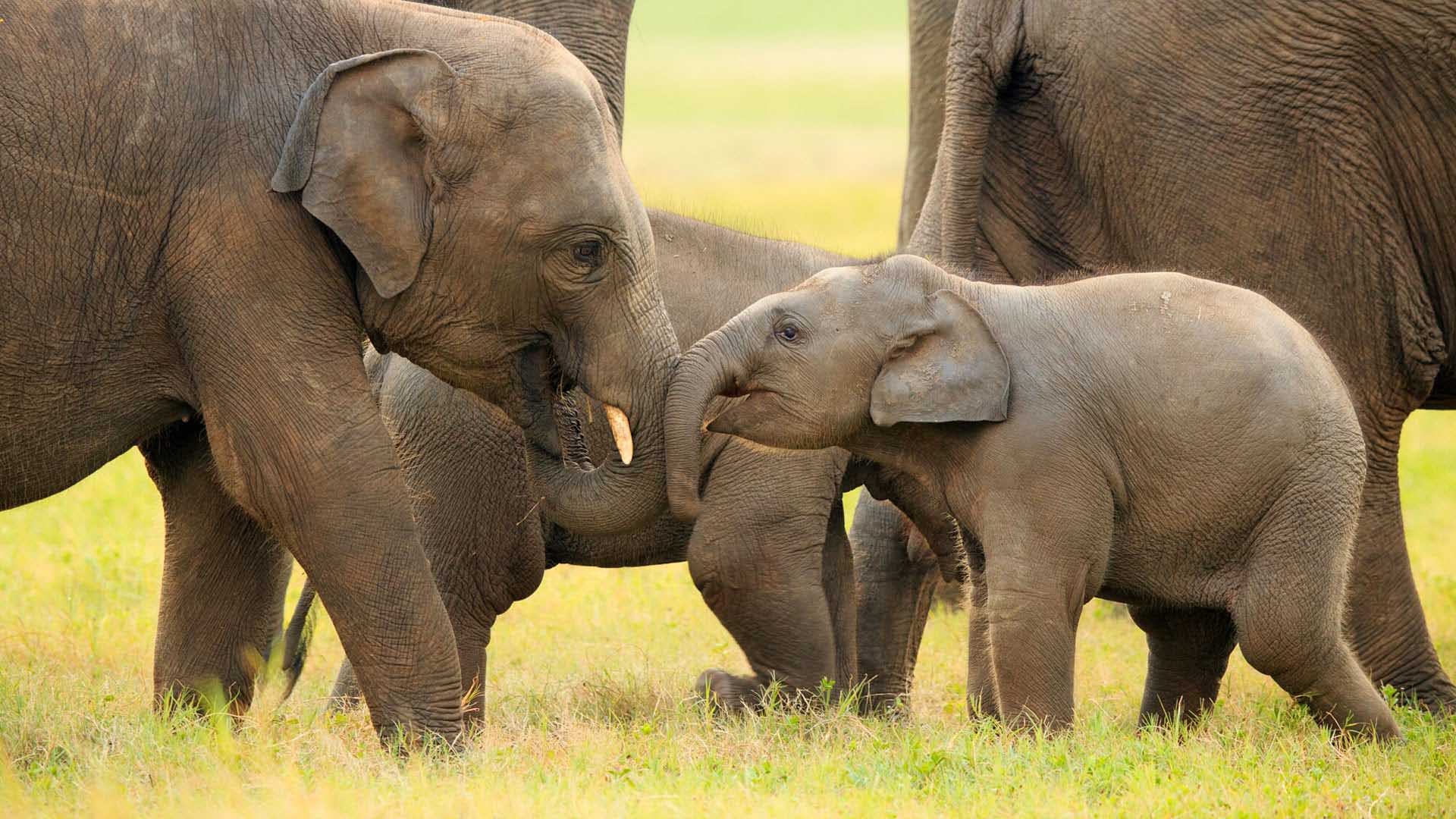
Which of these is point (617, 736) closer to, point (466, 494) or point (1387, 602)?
point (466, 494)

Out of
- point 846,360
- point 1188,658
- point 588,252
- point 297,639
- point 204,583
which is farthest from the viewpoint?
point 297,639

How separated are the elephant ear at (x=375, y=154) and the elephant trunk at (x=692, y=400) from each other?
82 cm

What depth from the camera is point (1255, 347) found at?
5484mm

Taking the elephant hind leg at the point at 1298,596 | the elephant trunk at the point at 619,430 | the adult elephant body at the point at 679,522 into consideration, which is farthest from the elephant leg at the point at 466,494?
the elephant hind leg at the point at 1298,596

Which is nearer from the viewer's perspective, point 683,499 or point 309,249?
point 309,249

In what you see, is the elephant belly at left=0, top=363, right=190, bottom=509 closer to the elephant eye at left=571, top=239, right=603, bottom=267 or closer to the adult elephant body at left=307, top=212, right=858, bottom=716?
the adult elephant body at left=307, top=212, right=858, bottom=716

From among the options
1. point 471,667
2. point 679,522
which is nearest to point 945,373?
point 679,522

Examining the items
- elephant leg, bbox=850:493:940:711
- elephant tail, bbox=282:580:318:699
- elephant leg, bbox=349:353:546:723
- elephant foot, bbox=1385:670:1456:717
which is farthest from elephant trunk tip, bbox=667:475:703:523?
elephant foot, bbox=1385:670:1456:717

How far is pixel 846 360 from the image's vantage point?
5.55 m

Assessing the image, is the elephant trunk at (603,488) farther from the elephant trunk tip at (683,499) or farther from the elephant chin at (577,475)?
the elephant trunk tip at (683,499)

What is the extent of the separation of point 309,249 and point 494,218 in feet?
1.61

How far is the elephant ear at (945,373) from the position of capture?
5426 millimetres

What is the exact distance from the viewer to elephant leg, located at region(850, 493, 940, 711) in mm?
6840

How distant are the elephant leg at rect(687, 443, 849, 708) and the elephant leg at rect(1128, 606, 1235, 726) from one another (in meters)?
1.04
